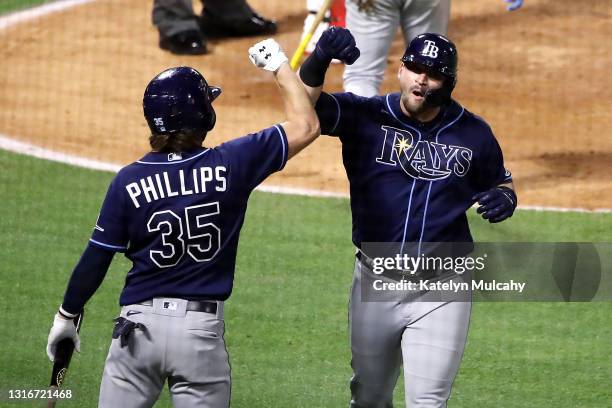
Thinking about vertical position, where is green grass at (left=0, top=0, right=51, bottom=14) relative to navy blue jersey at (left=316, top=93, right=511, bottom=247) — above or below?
below

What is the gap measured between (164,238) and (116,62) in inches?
312

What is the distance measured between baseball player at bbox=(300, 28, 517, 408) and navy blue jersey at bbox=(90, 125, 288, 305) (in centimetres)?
65

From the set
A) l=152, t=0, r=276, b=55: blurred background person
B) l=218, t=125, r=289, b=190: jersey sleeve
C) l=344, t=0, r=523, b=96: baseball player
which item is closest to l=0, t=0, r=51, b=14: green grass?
l=152, t=0, r=276, b=55: blurred background person

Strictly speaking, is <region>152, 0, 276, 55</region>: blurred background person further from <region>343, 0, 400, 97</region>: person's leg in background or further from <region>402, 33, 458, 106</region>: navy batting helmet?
<region>402, 33, 458, 106</region>: navy batting helmet

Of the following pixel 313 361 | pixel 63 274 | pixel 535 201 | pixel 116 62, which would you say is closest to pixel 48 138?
pixel 116 62

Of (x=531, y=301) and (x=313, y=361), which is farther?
(x=531, y=301)

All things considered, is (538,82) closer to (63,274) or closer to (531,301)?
(531,301)

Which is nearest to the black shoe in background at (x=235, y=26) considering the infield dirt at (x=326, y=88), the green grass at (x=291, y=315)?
the infield dirt at (x=326, y=88)

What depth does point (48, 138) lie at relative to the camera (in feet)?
34.0

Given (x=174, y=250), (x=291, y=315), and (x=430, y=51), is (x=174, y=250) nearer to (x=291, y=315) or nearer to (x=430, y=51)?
(x=430, y=51)

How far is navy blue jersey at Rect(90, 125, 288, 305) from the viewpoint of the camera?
441 centimetres

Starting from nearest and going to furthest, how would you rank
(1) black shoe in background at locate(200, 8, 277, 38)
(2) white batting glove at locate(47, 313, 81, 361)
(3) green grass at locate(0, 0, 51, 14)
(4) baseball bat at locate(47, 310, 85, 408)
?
(2) white batting glove at locate(47, 313, 81, 361) < (4) baseball bat at locate(47, 310, 85, 408) < (1) black shoe in background at locate(200, 8, 277, 38) < (3) green grass at locate(0, 0, 51, 14)

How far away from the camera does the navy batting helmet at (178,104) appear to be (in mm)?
4500

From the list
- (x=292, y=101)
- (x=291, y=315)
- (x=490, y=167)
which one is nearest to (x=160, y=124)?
(x=292, y=101)
